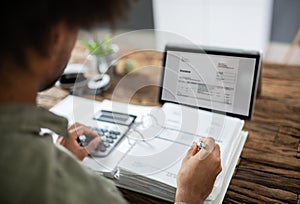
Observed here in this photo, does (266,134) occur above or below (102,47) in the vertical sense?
below

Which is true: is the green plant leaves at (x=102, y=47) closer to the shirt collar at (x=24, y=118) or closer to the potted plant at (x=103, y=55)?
the potted plant at (x=103, y=55)

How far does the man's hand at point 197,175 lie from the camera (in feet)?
2.62

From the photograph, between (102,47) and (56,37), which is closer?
(56,37)

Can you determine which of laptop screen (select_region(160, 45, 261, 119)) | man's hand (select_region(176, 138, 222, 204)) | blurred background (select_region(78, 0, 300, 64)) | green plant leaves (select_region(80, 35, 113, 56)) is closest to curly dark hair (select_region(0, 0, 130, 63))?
man's hand (select_region(176, 138, 222, 204))

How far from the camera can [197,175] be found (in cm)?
82

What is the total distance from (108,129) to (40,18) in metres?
0.63

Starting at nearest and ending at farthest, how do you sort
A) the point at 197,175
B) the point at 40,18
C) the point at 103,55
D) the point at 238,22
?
the point at 40,18 < the point at 197,175 < the point at 103,55 < the point at 238,22

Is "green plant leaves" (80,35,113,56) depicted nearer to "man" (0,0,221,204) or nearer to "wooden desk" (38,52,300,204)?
"wooden desk" (38,52,300,204)

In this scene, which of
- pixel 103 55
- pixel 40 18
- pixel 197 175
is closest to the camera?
pixel 40 18

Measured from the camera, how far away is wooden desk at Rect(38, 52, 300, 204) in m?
0.88

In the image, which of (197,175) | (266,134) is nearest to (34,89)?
(197,175)

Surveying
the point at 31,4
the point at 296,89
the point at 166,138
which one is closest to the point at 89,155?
the point at 166,138

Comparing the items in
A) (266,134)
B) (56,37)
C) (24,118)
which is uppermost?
(56,37)

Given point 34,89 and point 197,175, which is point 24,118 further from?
point 197,175
